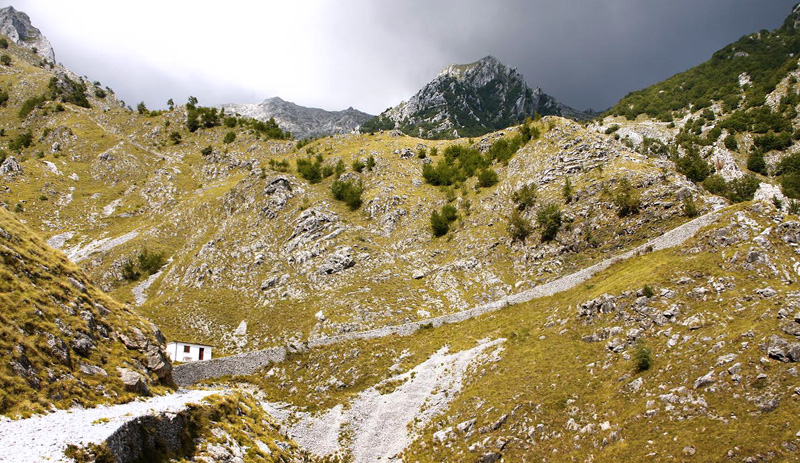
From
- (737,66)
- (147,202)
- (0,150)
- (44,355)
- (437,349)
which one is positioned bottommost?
(437,349)

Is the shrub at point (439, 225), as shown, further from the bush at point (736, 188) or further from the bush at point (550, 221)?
the bush at point (736, 188)

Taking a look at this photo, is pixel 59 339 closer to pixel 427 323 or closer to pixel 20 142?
pixel 427 323

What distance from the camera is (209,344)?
2028 inches

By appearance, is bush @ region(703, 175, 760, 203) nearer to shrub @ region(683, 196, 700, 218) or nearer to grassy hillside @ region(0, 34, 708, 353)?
grassy hillside @ region(0, 34, 708, 353)

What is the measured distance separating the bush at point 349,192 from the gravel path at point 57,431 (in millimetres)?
59644

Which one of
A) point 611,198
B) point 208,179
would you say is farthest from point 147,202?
point 611,198

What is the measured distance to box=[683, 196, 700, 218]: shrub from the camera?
1836 inches

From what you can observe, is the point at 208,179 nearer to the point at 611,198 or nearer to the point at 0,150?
the point at 0,150

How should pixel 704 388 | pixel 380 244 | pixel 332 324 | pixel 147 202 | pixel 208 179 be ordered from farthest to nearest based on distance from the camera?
pixel 208 179
pixel 147 202
pixel 380 244
pixel 332 324
pixel 704 388

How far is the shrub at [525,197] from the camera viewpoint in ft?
210

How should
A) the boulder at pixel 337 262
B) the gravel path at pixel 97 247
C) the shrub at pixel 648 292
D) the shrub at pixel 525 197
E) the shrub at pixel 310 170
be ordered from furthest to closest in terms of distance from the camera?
the shrub at pixel 310 170, the gravel path at pixel 97 247, the shrub at pixel 525 197, the boulder at pixel 337 262, the shrub at pixel 648 292

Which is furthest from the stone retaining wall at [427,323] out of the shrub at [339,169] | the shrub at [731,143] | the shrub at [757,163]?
the shrub at [731,143]

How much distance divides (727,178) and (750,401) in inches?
4442

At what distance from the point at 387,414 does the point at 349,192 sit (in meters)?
52.6
